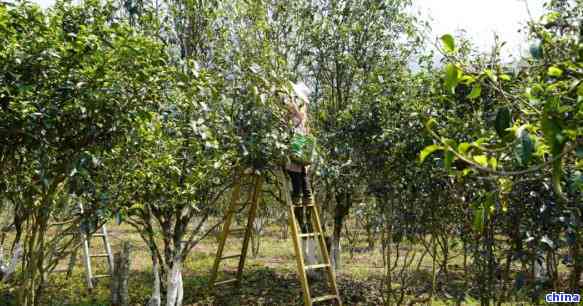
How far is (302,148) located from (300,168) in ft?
2.12

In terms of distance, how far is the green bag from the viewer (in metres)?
5.62

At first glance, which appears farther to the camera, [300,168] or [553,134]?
[300,168]

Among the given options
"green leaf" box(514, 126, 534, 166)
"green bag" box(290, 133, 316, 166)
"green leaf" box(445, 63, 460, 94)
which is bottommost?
"green leaf" box(514, 126, 534, 166)

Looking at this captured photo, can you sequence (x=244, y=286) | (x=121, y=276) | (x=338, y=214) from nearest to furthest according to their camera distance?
(x=121, y=276) → (x=244, y=286) → (x=338, y=214)

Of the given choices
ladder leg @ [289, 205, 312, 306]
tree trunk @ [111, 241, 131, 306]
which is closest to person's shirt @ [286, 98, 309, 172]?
ladder leg @ [289, 205, 312, 306]

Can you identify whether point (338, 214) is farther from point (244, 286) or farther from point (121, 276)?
point (121, 276)

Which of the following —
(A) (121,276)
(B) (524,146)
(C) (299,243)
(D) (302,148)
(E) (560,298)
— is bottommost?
(A) (121,276)

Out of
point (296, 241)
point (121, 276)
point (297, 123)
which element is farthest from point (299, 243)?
point (121, 276)

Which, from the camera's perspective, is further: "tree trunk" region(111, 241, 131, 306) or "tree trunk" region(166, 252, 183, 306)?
"tree trunk" region(111, 241, 131, 306)

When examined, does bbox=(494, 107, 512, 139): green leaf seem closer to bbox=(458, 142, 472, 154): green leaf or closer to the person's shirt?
bbox=(458, 142, 472, 154): green leaf

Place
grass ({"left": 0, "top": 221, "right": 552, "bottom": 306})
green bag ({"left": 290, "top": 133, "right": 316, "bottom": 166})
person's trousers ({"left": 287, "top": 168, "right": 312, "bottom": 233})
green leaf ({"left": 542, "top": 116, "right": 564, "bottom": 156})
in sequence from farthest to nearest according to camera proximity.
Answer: grass ({"left": 0, "top": 221, "right": 552, "bottom": 306}), person's trousers ({"left": 287, "top": 168, "right": 312, "bottom": 233}), green bag ({"left": 290, "top": 133, "right": 316, "bottom": 166}), green leaf ({"left": 542, "top": 116, "right": 564, "bottom": 156})

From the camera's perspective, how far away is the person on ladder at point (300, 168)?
18.7 ft

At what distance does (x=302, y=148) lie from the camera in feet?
18.7

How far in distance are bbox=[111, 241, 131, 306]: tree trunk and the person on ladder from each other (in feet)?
8.06
